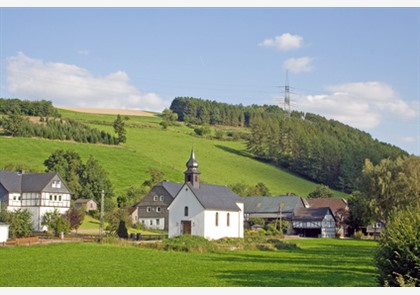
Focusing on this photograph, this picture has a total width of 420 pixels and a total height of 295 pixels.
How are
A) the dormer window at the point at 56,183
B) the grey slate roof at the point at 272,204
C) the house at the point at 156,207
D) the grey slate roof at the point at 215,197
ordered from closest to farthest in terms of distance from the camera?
the grey slate roof at the point at 215,197 → the dormer window at the point at 56,183 → the house at the point at 156,207 → the grey slate roof at the point at 272,204

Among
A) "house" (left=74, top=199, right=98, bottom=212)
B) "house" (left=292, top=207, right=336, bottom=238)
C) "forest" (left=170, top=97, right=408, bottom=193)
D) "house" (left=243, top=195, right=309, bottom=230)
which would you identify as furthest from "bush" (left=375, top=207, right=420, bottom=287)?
"forest" (left=170, top=97, right=408, bottom=193)

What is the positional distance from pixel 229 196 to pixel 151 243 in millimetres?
20264

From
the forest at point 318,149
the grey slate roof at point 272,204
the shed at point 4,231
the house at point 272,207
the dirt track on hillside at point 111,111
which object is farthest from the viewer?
the dirt track on hillside at point 111,111

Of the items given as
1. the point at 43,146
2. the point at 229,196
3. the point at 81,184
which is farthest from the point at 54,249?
the point at 43,146

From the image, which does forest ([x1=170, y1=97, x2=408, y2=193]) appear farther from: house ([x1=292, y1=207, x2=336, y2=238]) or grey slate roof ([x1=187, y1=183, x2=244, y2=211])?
grey slate roof ([x1=187, y1=183, x2=244, y2=211])

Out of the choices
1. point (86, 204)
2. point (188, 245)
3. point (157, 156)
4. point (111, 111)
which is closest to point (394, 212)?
point (188, 245)

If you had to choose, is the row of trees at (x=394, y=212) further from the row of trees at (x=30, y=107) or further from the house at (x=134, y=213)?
the row of trees at (x=30, y=107)

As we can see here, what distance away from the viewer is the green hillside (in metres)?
106

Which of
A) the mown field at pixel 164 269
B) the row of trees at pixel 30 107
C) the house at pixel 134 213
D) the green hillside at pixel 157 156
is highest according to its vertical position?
the row of trees at pixel 30 107

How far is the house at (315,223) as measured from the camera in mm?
92312

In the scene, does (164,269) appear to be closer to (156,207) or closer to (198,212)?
(198,212)

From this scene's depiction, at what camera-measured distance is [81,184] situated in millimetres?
96250

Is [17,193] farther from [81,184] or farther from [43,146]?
[43,146]

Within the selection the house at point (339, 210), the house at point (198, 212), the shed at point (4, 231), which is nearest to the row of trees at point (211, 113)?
the house at point (339, 210)
